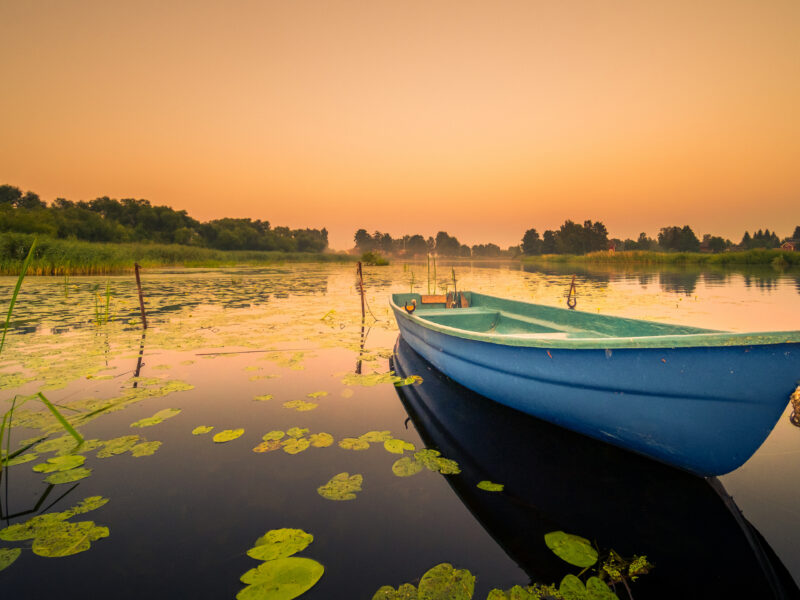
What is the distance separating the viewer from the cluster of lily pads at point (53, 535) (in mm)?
2264

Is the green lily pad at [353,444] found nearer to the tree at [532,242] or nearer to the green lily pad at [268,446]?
the green lily pad at [268,446]

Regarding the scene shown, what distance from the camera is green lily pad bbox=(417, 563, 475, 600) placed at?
199cm

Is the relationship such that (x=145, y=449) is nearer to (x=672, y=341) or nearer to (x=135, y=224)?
(x=672, y=341)

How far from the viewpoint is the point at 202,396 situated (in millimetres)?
4980

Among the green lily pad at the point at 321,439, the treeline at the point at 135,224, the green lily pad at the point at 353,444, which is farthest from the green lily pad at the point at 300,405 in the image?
the treeline at the point at 135,224

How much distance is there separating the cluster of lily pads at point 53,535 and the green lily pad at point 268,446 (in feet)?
4.31

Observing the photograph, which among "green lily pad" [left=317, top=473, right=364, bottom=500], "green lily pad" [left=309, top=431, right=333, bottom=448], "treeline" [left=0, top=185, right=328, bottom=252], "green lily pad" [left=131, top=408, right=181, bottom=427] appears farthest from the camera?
"treeline" [left=0, top=185, right=328, bottom=252]

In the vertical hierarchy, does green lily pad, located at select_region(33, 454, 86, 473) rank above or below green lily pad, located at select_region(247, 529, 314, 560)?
above

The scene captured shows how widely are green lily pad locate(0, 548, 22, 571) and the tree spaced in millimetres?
127419

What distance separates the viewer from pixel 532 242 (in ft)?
396

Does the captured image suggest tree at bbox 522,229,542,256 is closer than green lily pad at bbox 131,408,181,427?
No

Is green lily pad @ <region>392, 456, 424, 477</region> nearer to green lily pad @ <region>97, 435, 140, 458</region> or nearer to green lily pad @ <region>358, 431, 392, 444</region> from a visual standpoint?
green lily pad @ <region>358, 431, 392, 444</region>

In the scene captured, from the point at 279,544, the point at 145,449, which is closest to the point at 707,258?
the point at 279,544

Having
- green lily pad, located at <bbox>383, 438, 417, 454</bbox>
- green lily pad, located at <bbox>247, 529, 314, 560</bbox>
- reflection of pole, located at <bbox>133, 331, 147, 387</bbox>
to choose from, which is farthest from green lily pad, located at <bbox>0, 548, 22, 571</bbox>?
reflection of pole, located at <bbox>133, 331, 147, 387</bbox>
